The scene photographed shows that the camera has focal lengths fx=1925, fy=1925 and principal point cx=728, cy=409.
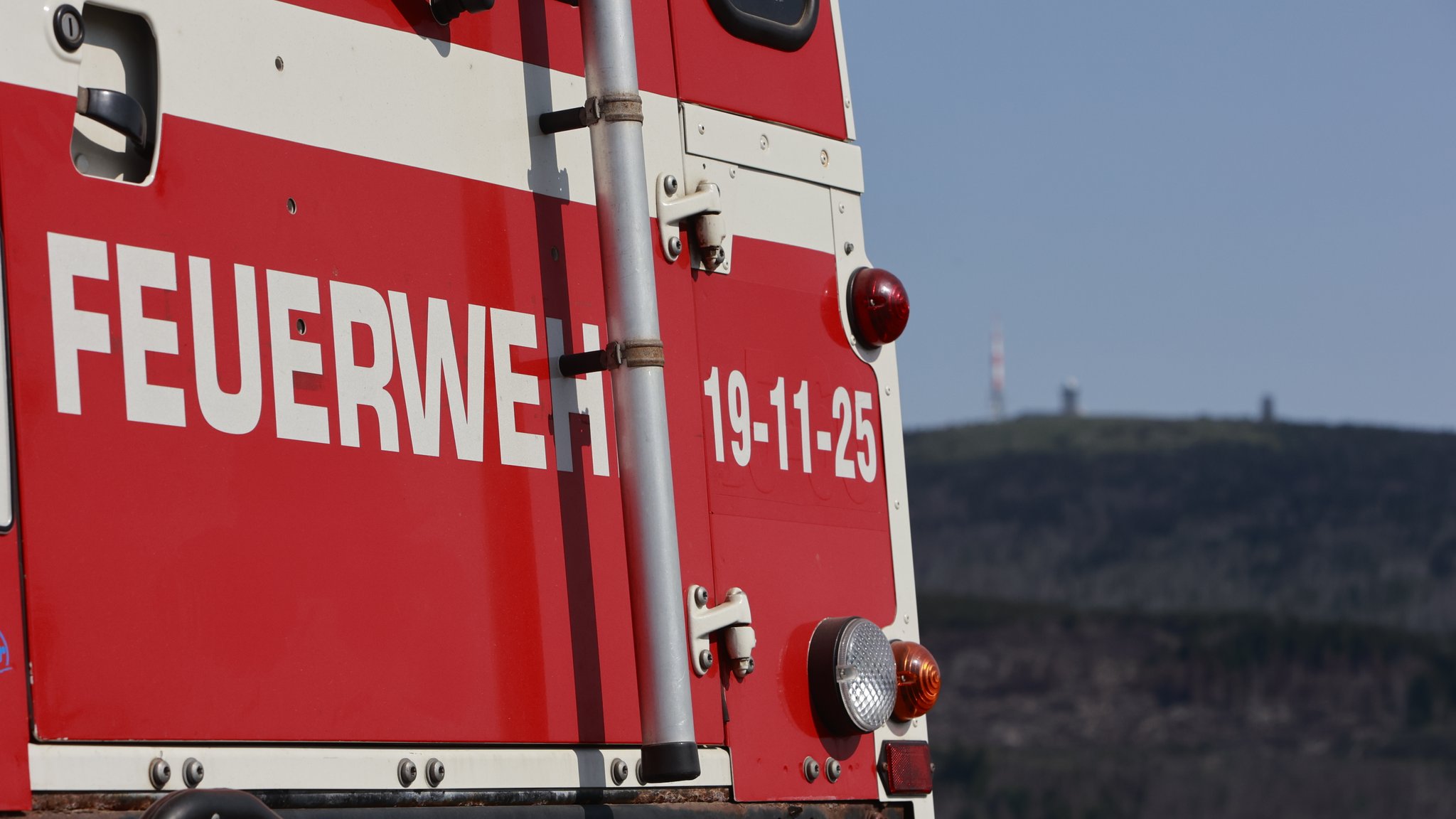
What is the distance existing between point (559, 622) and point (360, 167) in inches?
30.6

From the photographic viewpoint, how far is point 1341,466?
150 feet

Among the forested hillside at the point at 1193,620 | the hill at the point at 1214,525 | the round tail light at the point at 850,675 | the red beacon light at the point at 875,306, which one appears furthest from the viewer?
the hill at the point at 1214,525

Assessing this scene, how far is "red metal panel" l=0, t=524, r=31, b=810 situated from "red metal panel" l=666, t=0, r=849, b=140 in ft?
5.29

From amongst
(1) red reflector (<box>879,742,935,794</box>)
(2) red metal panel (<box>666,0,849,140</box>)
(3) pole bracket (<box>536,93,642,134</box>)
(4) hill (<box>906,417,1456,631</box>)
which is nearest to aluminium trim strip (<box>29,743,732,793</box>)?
(1) red reflector (<box>879,742,935,794</box>)

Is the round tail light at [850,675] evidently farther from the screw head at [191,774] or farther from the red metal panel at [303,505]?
the screw head at [191,774]

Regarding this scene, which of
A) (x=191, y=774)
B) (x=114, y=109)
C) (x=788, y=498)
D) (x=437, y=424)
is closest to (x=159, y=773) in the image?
(x=191, y=774)

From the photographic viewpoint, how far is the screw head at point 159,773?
2.36 metres

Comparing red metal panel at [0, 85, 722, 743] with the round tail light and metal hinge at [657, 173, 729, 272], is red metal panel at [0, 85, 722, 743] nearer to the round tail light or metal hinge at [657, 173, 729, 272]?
metal hinge at [657, 173, 729, 272]

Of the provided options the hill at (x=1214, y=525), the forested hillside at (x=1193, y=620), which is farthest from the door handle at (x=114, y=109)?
the hill at (x=1214, y=525)

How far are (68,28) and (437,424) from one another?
78 centimetres

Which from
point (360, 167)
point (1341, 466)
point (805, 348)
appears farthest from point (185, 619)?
point (1341, 466)

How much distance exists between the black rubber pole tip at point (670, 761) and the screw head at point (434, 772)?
31cm

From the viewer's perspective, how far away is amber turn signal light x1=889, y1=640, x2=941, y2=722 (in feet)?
12.4

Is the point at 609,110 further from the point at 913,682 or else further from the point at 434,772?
the point at 913,682
